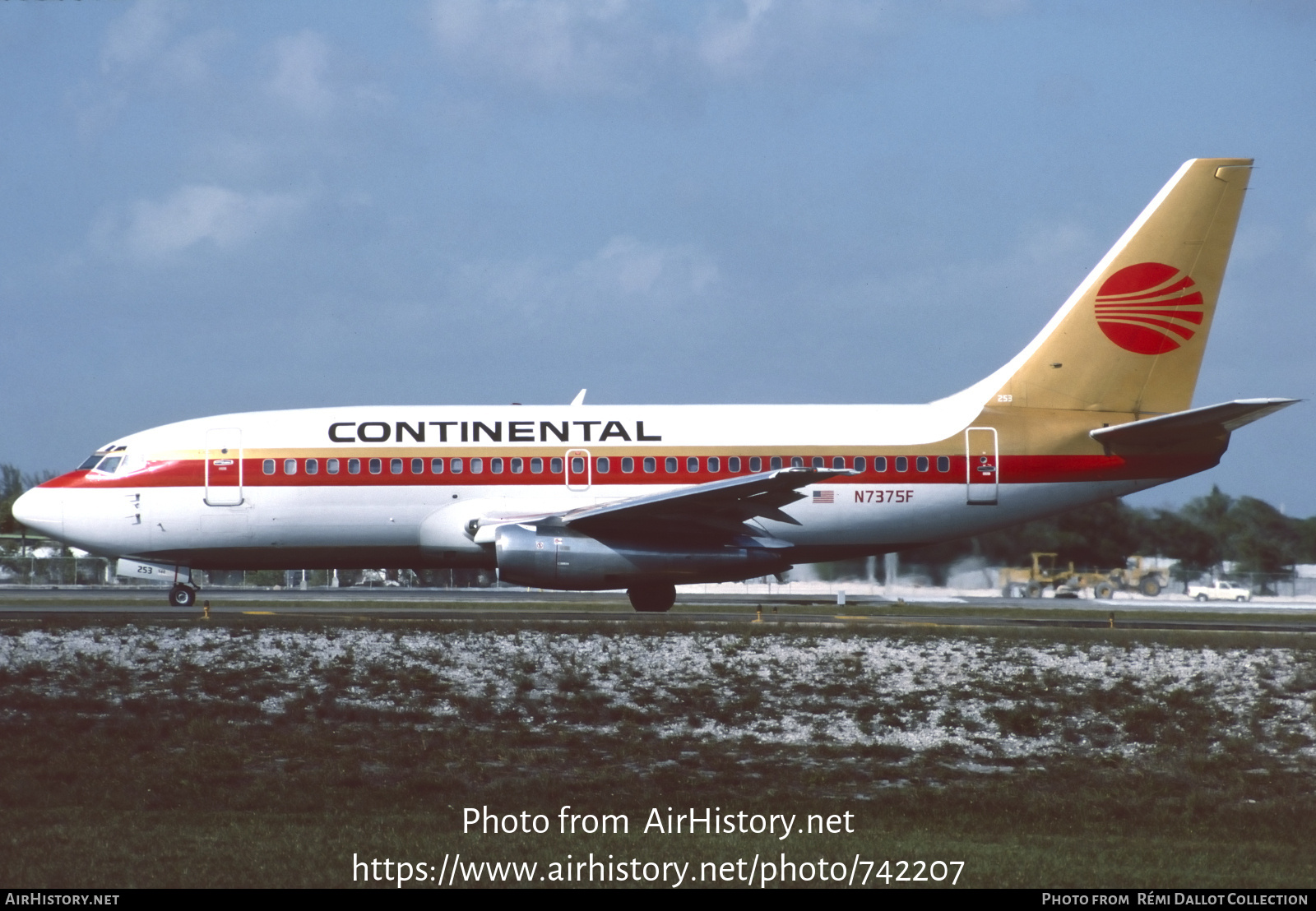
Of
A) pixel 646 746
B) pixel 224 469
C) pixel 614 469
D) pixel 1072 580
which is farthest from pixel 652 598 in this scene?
pixel 1072 580

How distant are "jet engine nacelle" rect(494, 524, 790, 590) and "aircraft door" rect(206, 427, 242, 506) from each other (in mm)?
5218

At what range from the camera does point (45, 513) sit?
27.2 m

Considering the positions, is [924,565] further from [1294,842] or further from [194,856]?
[194,856]

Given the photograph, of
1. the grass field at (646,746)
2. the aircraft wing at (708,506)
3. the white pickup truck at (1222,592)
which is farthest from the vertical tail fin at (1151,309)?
the white pickup truck at (1222,592)

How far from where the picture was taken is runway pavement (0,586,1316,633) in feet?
82.9

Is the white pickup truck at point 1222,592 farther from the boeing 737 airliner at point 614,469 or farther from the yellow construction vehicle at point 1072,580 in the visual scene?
the boeing 737 airliner at point 614,469

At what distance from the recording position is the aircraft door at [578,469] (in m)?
26.9

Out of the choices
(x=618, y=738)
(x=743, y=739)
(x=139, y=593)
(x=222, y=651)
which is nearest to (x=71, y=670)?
(x=222, y=651)

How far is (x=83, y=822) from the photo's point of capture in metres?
13.1

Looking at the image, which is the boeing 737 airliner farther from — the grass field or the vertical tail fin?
the grass field

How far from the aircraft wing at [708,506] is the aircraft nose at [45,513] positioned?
32.0 feet

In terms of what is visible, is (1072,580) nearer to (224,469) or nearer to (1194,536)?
(1194,536)

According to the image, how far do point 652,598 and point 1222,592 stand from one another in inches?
926

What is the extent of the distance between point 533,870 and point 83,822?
4434 mm
